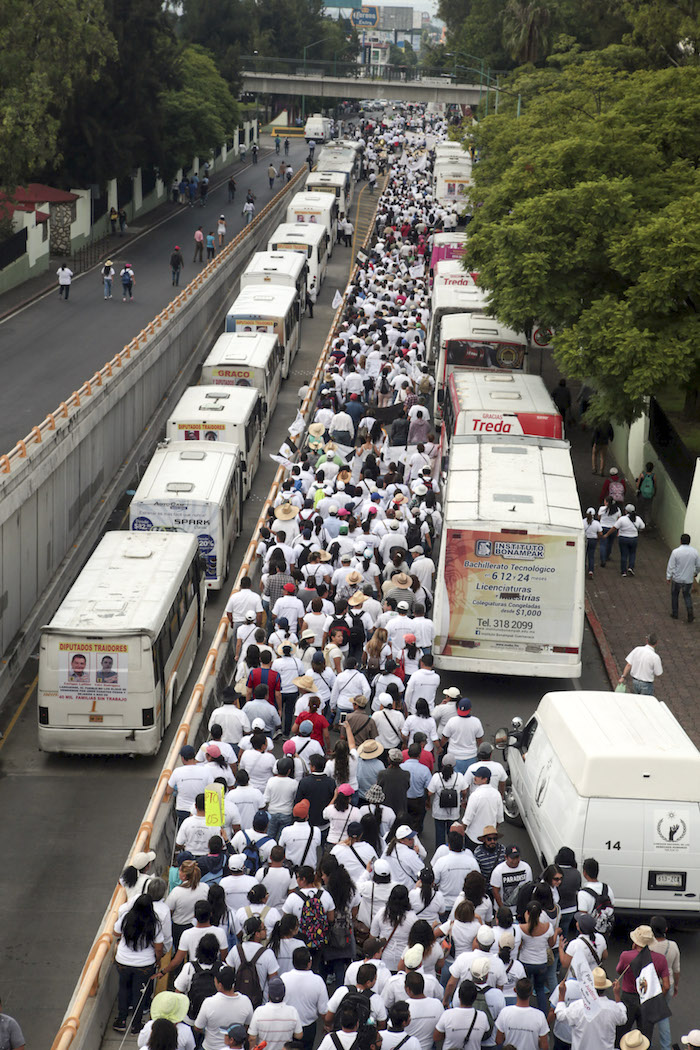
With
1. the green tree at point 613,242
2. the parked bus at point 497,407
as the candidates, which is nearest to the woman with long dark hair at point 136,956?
the parked bus at point 497,407

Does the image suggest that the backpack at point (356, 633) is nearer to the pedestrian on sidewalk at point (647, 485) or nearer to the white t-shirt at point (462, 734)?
the white t-shirt at point (462, 734)

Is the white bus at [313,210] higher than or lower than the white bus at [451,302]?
lower

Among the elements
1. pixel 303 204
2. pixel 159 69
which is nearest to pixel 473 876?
pixel 303 204

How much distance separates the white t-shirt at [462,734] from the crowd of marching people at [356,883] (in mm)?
21

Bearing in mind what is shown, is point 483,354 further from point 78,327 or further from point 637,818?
point 637,818

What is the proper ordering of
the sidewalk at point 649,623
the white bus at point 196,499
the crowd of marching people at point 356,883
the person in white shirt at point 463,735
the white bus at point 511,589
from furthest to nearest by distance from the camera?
the white bus at point 196,499
the sidewalk at point 649,623
the white bus at point 511,589
the person in white shirt at point 463,735
the crowd of marching people at point 356,883

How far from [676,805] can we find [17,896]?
23.4ft

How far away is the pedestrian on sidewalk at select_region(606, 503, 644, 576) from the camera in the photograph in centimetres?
2323

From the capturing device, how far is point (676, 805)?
41.7 feet

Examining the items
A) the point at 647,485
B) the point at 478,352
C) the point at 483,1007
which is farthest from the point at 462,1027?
the point at 478,352

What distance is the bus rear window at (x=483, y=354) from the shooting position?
31.2 meters

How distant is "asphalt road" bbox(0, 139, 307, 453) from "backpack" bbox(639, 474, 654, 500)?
40.7 feet

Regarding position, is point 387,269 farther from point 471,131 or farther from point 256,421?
point 256,421

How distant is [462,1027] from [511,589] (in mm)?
9266
